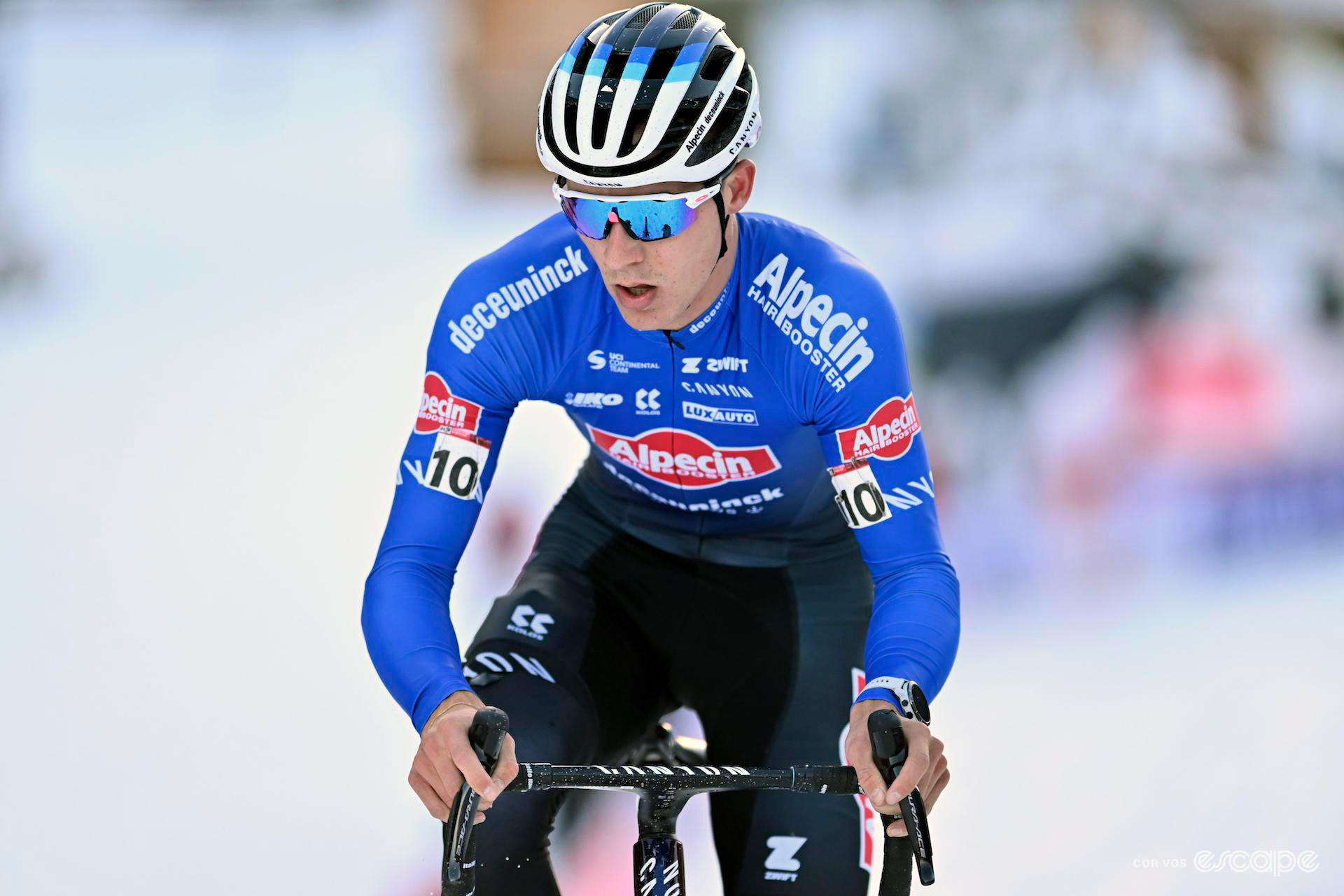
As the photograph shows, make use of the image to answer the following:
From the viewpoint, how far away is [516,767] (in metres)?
2.20

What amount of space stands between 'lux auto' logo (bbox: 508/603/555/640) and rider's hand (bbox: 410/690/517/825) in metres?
0.38

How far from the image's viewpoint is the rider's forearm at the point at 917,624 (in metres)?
2.49

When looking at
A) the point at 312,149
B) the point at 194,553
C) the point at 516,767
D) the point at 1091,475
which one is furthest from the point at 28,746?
the point at 312,149

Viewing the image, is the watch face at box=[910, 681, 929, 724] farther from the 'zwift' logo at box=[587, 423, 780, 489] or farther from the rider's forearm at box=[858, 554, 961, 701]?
the 'zwift' logo at box=[587, 423, 780, 489]

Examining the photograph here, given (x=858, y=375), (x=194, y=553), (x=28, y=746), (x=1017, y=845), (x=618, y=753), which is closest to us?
(x=858, y=375)

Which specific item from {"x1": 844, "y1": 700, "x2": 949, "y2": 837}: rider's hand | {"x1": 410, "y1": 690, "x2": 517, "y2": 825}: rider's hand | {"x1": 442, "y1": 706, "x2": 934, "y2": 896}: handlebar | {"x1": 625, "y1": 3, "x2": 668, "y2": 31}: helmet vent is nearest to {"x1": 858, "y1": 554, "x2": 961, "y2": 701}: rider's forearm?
{"x1": 844, "y1": 700, "x2": 949, "y2": 837}: rider's hand

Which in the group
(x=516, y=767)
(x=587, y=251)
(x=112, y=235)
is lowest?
(x=516, y=767)

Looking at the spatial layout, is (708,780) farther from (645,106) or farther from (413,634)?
(645,106)

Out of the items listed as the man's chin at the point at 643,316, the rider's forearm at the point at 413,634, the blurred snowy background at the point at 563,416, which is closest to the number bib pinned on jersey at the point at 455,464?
the rider's forearm at the point at 413,634

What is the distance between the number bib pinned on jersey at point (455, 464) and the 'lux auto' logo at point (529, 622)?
26 cm

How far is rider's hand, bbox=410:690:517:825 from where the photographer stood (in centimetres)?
220

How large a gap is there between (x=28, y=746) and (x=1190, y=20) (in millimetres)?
7111

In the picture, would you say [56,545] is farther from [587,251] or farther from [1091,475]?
[1091,475]

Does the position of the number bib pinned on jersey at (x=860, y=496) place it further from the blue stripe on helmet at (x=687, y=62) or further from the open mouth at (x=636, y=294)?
the blue stripe on helmet at (x=687, y=62)
